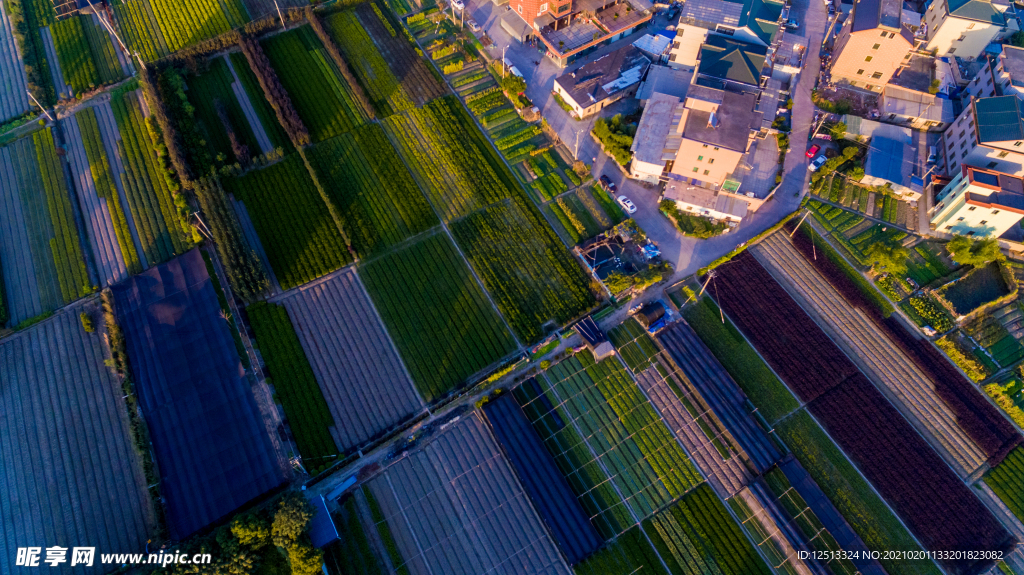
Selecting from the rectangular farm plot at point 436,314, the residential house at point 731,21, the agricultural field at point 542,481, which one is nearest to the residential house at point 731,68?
the residential house at point 731,21

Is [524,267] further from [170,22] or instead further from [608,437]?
[170,22]

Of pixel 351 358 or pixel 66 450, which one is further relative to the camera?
pixel 351 358

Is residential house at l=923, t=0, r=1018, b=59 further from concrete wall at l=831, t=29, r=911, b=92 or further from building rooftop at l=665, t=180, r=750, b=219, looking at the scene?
building rooftop at l=665, t=180, r=750, b=219

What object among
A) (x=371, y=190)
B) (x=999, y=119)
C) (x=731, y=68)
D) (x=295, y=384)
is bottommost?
(x=999, y=119)

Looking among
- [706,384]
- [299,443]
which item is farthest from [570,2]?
[299,443]

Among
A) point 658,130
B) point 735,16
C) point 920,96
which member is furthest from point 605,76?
point 920,96

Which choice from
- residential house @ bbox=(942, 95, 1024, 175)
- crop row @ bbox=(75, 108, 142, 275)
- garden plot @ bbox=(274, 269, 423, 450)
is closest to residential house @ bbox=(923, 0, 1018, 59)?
residential house @ bbox=(942, 95, 1024, 175)

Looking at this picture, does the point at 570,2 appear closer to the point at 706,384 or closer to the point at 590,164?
the point at 590,164
